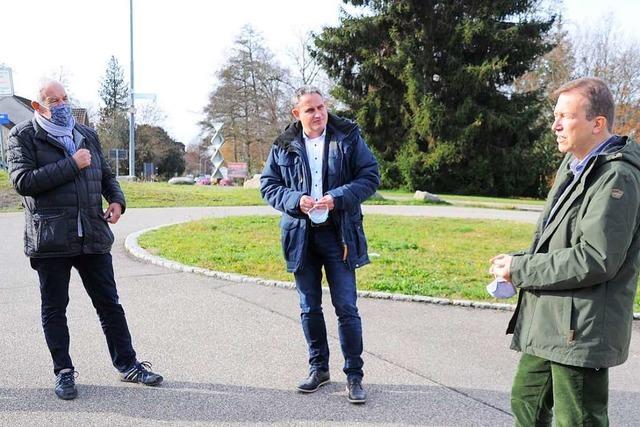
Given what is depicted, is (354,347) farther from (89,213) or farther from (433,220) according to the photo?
(433,220)

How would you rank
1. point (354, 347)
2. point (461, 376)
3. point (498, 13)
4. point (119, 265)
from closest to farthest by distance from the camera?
point (354, 347), point (461, 376), point (119, 265), point (498, 13)

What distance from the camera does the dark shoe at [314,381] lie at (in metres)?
3.65

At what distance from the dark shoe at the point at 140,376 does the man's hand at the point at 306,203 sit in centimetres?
158

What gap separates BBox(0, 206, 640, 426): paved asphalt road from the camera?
3.32 meters

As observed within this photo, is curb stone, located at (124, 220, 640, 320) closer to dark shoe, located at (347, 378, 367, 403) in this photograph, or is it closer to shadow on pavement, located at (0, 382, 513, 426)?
shadow on pavement, located at (0, 382, 513, 426)

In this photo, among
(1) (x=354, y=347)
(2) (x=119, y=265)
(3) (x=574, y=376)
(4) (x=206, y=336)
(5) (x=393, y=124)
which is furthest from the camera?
(5) (x=393, y=124)

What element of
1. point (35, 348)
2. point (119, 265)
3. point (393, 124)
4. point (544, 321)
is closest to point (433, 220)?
point (119, 265)

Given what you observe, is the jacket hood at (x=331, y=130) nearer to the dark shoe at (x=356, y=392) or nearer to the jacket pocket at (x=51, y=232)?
the jacket pocket at (x=51, y=232)

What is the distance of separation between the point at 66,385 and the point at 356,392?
1.88m

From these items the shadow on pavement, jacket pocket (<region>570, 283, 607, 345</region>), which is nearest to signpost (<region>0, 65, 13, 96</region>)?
the shadow on pavement

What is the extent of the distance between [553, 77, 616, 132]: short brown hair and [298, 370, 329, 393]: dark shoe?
7.95 ft

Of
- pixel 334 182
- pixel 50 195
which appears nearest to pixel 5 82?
pixel 50 195

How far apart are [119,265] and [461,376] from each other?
5.62 meters

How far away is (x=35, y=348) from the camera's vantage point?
4.38 meters
